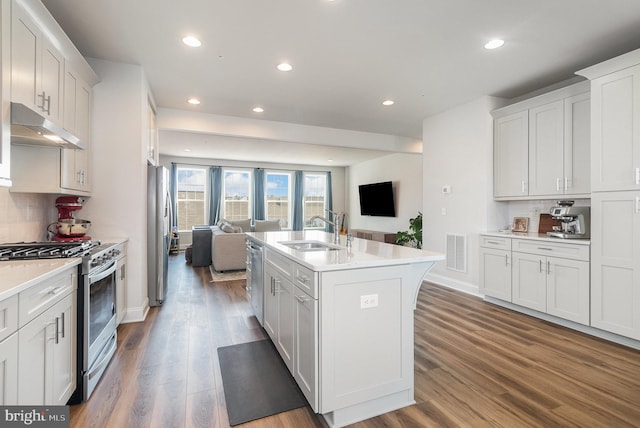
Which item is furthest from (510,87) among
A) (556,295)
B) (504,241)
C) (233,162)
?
(233,162)

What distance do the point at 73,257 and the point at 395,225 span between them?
7397mm

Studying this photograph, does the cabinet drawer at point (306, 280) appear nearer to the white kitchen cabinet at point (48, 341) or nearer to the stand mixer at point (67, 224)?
the white kitchen cabinet at point (48, 341)

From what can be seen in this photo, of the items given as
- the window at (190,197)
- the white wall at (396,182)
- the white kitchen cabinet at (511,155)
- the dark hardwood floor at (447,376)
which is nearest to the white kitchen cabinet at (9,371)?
the dark hardwood floor at (447,376)

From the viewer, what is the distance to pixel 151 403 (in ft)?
6.23

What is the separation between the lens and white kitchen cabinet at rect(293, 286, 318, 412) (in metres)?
1.69

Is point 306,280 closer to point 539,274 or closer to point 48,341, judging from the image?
A: point 48,341

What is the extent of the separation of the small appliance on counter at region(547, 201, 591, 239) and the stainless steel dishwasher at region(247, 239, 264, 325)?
310 centimetres

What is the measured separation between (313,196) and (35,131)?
8.94 meters

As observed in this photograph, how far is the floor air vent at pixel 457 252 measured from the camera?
4.38 m

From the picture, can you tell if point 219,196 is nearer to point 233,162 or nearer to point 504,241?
point 233,162

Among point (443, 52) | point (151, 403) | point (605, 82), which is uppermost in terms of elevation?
point (443, 52)

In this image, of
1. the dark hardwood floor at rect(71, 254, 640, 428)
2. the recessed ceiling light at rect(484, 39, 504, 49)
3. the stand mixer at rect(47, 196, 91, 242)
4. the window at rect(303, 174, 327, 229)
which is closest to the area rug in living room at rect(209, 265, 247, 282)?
the dark hardwood floor at rect(71, 254, 640, 428)

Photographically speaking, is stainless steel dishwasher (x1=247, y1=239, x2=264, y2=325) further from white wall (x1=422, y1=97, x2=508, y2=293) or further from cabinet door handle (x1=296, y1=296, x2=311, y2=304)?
white wall (x1=422, y1=97, x2=508, y2=293)

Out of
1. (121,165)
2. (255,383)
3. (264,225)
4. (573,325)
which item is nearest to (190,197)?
(264,225)
